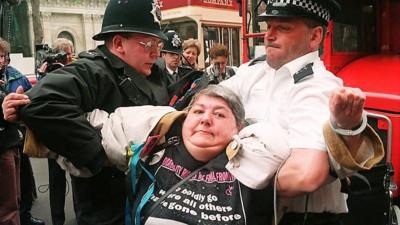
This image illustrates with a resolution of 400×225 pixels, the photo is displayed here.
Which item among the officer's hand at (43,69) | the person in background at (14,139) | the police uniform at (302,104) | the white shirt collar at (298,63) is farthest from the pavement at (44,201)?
the white shirt collar at (298,63)

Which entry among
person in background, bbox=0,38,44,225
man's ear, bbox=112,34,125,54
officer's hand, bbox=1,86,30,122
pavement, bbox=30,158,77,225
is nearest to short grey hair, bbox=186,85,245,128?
man's ear, bbox=112,34,125,54

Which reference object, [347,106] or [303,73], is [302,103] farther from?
[347,106]

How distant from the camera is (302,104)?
128 centimetres

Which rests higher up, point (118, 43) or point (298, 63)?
point (118, 43)

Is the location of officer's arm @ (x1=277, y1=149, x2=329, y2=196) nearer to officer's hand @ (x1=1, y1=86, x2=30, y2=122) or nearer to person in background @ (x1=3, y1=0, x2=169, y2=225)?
person in background @ (x1=3, y1=0, x2=169, y2=225)

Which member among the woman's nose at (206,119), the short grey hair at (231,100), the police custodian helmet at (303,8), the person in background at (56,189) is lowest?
the person in background at (56,189)

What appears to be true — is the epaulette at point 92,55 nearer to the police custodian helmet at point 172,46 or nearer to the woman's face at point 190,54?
the police custodian helmet at point 172,46

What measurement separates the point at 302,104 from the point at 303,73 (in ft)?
0.50

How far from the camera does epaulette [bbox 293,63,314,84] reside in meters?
1.36

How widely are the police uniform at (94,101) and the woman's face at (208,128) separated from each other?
1.03 ft

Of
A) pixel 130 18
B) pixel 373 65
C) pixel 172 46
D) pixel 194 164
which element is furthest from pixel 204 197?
pixel 172 46

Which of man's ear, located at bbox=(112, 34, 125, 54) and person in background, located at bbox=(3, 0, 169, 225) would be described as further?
man's ear, located at bbox=(112, 34, 125, 54)

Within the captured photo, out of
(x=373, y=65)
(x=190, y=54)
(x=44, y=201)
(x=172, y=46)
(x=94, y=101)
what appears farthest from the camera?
(x=190, y=54)

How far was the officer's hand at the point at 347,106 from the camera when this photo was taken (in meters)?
1.02
